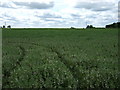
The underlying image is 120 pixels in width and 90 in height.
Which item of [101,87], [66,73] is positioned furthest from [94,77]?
[66,73]

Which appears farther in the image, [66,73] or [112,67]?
[112,67]

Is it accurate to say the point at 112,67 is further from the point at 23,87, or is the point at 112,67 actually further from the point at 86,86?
the point at 23,87

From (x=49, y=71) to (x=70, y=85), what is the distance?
2.33m

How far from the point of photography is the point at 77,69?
12.3 metres

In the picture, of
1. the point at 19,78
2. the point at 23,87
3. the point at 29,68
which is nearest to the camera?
Answer: the point at 23,87

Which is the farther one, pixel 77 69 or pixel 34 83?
pixel 77 69

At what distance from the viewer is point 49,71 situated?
1150cm

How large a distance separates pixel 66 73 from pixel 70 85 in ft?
4.83

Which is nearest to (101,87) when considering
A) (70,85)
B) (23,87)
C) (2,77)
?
(70,85)

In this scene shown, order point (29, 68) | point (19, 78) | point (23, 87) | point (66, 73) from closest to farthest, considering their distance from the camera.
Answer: point (23, 87) < point (19, 78) < point (66, 73) < point (29, 68)

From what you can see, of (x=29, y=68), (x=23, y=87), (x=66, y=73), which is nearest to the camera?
(x=23, y=87)

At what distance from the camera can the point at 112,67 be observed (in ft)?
42.1

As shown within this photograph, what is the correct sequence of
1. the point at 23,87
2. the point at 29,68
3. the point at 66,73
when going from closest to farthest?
the point at 23,87 < the point at 66,73 < the point at 29,68

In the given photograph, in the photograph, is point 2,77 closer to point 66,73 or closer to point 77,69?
point 66,73
